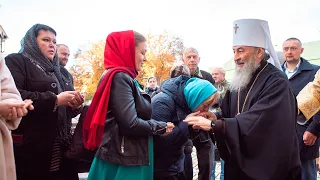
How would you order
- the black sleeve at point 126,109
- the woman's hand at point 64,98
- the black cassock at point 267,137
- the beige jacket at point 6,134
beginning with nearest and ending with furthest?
the beige jacket at point 6,134
the black sleeve at point 126,109
the black cassock at point 267,137
the woman's hand at point 64,98

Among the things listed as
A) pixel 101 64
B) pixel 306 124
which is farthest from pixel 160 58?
pixel 306 124

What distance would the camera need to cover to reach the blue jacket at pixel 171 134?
8.89 ft

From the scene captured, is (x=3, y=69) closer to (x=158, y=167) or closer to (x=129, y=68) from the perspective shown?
(x=129, y=68)

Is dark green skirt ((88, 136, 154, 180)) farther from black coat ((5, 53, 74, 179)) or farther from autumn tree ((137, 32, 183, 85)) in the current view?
autumn tree ((137, 32, 183, 85))

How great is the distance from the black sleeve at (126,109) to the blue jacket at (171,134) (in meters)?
0.48

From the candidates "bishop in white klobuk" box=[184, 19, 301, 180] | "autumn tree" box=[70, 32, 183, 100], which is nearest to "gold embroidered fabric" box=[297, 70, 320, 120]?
"bishop in white klobuk" box=[184, 19, 301, 180]

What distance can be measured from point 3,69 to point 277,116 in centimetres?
→ 212

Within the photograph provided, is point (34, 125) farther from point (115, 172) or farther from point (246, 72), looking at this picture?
point (246, 72)

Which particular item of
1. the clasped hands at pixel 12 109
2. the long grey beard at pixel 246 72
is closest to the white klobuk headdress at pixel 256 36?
the long grey beard at pixel 246 72

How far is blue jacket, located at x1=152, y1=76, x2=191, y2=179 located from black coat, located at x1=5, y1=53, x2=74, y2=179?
96 centimetres

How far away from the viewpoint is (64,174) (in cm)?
285

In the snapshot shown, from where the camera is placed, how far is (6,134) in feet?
6.29

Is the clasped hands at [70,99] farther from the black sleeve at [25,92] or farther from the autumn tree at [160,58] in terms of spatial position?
the autumn tree at [160,58]

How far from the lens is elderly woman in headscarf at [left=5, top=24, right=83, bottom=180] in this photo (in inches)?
97.6
